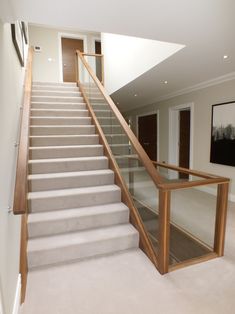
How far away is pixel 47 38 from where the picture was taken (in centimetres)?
699

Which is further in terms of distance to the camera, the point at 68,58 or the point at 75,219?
the point at 68,58

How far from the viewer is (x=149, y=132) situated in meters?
A: 7.10

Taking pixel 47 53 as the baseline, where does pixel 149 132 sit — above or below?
below

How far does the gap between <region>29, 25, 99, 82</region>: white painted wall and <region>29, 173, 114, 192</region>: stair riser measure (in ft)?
17.2

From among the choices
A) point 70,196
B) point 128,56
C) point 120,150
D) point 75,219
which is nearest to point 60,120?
point 120,150

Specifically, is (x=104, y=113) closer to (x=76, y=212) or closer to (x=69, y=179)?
(x=69, y=179)

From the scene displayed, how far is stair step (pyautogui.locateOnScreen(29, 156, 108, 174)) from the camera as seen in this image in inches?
120

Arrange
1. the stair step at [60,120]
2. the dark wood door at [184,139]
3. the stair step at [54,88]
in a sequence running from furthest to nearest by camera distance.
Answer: the dark wood door at [184,139] < the stair step at [54,88] < the stair step at [60,120]

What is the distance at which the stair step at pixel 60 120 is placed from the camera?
3.87 m

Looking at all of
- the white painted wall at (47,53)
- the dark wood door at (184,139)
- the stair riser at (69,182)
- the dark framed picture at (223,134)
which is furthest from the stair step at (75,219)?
the white painted wall at (47,53)

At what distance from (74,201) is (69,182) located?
34 cm

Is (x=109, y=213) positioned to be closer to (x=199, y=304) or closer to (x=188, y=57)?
(x=199, y=304)

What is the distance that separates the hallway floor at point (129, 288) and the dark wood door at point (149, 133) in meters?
4.86

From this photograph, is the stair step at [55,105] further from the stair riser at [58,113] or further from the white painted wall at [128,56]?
the white painted wall at [128,56]
